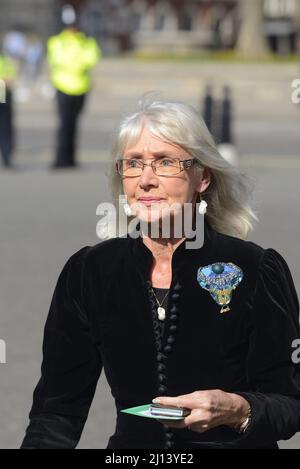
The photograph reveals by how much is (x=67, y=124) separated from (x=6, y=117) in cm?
92

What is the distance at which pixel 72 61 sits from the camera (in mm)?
18562

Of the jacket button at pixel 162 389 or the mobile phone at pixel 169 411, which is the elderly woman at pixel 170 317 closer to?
the jacket button at pixel 162 389

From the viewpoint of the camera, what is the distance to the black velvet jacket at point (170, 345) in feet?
11.1

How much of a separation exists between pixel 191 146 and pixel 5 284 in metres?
7.11

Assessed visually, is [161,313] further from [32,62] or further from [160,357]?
[32,62]

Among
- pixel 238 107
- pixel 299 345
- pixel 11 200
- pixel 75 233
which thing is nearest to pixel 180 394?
pixel 299 345

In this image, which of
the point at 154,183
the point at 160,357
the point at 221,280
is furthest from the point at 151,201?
the point at 160,357

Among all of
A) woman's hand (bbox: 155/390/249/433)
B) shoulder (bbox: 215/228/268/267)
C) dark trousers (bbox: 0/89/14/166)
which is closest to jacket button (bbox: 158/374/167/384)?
woman's hand (bbox: 155/390/249/433)

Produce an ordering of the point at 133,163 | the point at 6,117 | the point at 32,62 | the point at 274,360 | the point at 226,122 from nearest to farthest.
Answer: the point at 274,360 → the point at 133,163 → the point at 6,117 → the point at 226,122 → the point at 32,62

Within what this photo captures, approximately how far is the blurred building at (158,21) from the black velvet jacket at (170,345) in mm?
54720

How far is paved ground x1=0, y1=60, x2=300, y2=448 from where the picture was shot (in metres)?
7.67

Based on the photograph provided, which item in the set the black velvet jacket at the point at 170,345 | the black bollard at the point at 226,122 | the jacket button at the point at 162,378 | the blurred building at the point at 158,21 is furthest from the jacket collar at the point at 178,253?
the blurred building at the point at 158,21

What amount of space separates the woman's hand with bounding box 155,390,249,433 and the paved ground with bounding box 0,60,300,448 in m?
0.73
